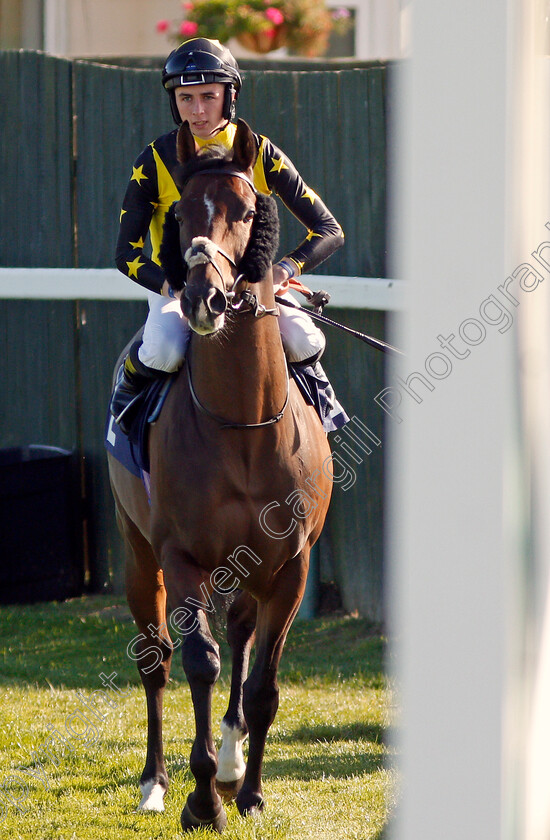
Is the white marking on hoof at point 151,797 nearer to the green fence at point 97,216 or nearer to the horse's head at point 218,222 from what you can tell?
the horse's head at point 218,222

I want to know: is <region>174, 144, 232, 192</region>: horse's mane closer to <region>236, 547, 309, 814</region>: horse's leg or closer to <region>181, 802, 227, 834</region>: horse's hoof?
<region>236, 547, 309, 814</region>: horse's leg

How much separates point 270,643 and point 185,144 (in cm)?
161

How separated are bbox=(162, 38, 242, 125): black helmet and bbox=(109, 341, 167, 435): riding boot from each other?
2.86 ft

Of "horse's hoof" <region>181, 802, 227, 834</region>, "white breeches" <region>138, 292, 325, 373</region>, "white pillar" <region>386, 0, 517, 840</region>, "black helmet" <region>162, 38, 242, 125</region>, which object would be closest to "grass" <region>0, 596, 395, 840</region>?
"horse's hoof" <region>181, 802, 227, 834</region>

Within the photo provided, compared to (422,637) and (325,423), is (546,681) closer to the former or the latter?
(422,637)

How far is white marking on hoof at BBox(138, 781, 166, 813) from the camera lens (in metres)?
3.79

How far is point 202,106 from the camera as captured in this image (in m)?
3.46

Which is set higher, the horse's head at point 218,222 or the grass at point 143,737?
the horse's head at point 218,222

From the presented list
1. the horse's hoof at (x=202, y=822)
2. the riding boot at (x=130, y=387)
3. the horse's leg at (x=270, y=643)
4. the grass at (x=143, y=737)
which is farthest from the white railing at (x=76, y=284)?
the horse's hoof at (x=202, y=822)

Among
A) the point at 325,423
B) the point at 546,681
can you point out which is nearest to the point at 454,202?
the point at 546,681

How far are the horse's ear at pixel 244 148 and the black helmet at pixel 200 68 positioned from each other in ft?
1.16

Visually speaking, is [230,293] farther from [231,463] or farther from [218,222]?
[231,463]

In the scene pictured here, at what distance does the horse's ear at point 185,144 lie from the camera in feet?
10.2

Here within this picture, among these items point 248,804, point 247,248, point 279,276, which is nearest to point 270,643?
point 248,804
